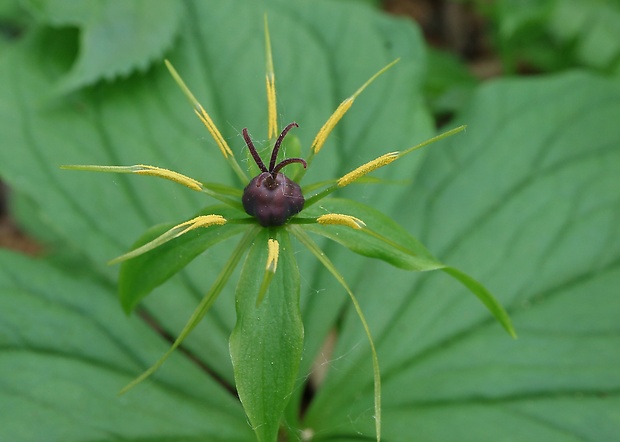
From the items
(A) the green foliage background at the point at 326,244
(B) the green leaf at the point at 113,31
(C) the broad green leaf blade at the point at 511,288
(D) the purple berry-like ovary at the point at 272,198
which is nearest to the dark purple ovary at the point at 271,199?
(D) the purple berry-like ovary at the point at 272,198

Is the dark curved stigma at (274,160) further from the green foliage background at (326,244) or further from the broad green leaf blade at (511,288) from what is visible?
the broad green leaf blade at (511,288)

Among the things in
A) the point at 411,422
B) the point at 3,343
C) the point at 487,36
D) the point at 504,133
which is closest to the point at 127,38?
the point at 3,343

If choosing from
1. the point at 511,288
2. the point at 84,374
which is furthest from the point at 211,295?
the point at 511,288

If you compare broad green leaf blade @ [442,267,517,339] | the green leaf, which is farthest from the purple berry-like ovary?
the green leaf

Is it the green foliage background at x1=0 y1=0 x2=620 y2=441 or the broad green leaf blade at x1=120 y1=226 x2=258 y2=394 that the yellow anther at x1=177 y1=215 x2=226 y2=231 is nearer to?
the broad green leaf blade at x1=120 y1=226 x2=258 y2=394

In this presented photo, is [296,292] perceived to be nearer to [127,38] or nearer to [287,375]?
[287,375]
